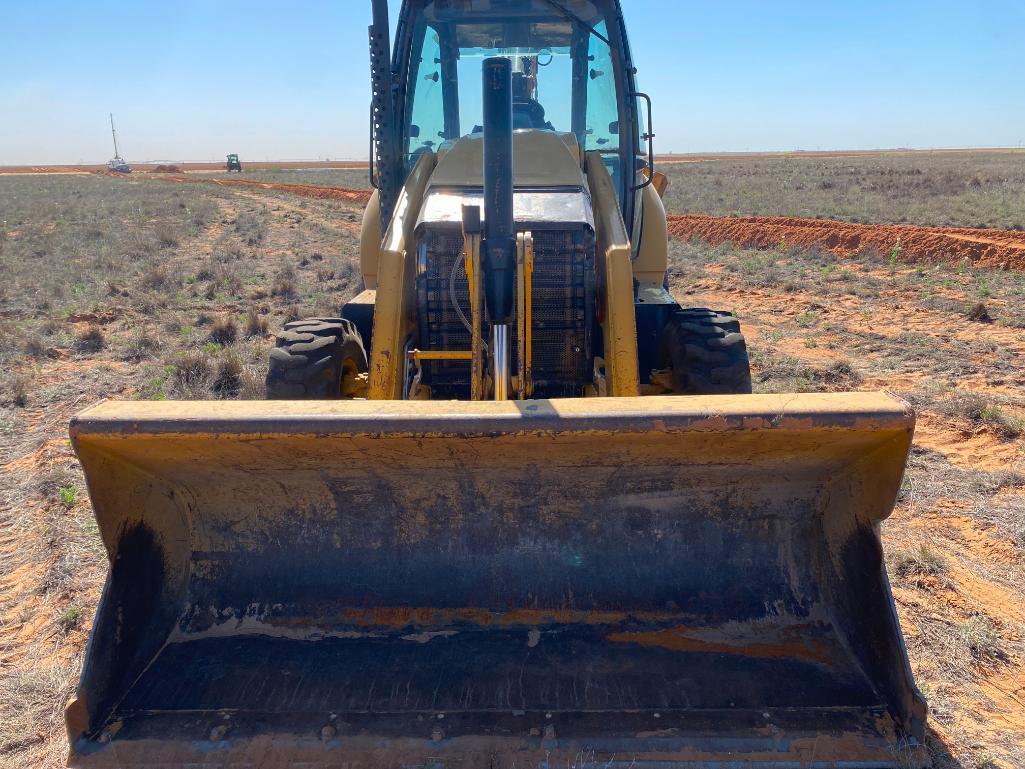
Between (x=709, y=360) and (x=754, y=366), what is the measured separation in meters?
4.84

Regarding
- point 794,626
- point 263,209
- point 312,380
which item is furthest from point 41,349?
point 263,209

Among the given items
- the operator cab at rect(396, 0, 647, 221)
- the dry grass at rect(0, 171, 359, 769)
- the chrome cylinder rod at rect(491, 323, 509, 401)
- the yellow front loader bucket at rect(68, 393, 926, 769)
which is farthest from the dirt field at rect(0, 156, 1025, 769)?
the operator cab at rect(396, 0, 647, 221)

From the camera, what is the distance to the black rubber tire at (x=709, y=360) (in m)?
4.17

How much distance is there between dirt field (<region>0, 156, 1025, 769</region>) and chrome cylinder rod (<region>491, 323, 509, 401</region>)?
230cm

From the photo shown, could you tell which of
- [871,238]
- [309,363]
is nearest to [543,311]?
[309,363]

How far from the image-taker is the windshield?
16.6ft

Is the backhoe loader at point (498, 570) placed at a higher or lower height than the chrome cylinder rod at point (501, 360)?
lower

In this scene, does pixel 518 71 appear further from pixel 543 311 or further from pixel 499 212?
pixel 499 212

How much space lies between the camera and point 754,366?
A: 8688mm

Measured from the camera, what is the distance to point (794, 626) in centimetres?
297

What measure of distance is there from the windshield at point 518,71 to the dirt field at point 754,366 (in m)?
3.43

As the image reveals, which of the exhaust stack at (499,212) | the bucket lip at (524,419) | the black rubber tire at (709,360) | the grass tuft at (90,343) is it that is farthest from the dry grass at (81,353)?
the black rubber tire at (709,360)

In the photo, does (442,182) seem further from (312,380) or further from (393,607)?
(393,607)

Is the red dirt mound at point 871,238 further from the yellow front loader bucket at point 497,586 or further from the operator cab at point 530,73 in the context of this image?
the yellow front loader bucket at point 497,586
